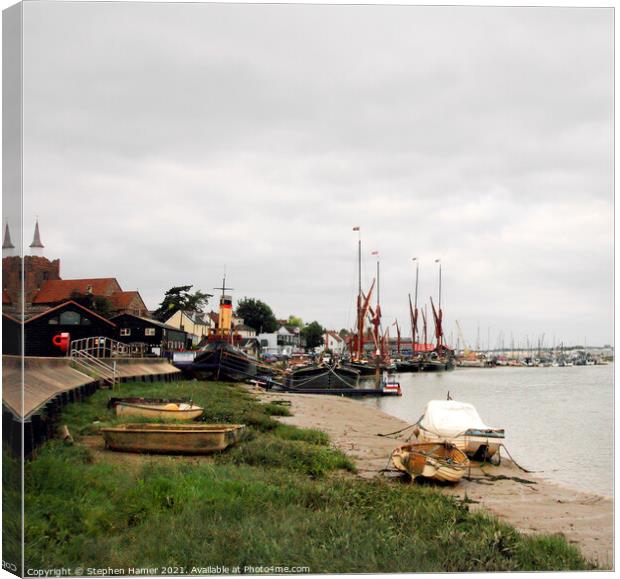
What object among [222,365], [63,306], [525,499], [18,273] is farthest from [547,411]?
[18,273]

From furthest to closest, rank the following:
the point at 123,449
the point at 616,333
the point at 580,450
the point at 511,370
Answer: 1. the point at 511,370
2. the point at 580,450
3. the point at 123,449
4. the point at 616,333

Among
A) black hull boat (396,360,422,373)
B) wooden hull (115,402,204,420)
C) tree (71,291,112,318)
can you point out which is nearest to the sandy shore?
wooden hull (115,402,204,420)

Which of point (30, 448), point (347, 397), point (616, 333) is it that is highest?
point (616, 333)

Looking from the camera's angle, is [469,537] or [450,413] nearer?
[469,537]

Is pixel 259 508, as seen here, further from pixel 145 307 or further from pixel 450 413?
pixel 450 413

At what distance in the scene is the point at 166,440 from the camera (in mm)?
14539

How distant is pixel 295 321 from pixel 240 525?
7.07 m

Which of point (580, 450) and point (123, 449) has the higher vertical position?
point (123, 449)

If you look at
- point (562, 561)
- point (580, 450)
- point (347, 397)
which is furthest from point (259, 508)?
point (347, 397)

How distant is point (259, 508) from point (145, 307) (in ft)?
13.7

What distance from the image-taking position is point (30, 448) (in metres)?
9.08

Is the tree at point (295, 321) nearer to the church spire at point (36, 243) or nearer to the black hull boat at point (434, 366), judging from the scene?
A: the church spire at point (36, 243)

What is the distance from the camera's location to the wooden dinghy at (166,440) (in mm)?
14303

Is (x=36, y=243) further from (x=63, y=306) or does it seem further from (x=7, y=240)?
(x=63, y=306)
